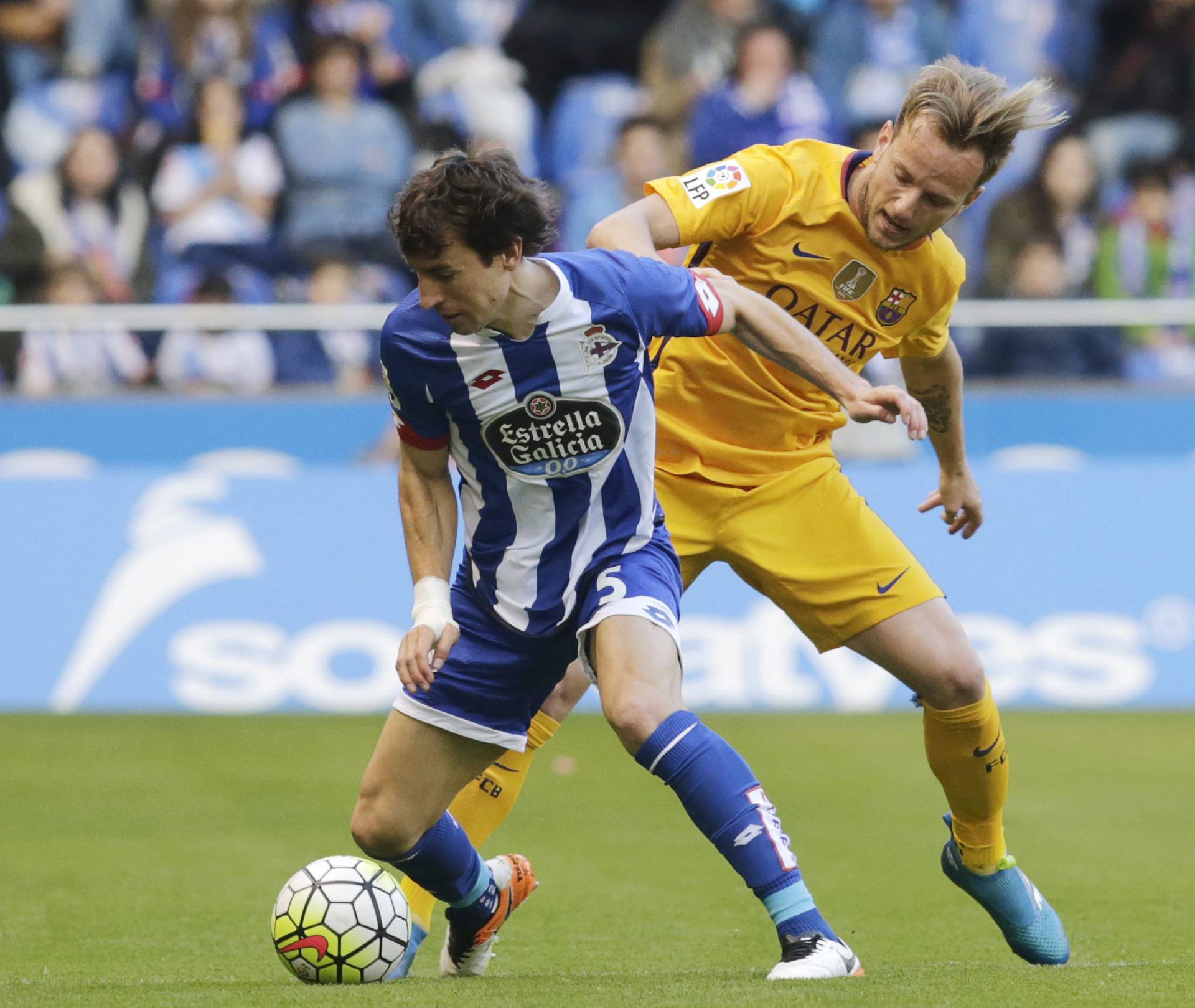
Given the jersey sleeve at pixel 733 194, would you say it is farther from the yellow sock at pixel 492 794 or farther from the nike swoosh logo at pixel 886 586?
the yellow sock at pixel 492 794

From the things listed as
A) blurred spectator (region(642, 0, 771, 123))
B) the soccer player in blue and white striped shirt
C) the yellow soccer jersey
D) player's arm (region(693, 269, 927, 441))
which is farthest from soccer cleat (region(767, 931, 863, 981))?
blurred spectator (region(642, 0, 771, 123))

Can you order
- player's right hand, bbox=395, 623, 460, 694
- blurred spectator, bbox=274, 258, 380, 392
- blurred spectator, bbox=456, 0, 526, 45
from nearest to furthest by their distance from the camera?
player's right hand, bbox=395, 623, 460, 694 → blurred spectator, bbox=274, 258, 380, 392 → blurred spectator, bbox=456, 0, 526, 45

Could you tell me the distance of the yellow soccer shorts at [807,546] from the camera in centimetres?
513

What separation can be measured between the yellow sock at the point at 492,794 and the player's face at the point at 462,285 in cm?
134

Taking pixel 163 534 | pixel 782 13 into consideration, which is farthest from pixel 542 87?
pixel 163 534

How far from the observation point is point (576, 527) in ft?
15.0

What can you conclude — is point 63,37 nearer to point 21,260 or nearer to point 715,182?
point 21,260

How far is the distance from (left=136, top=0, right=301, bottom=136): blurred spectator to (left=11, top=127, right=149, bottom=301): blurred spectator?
0.69 m

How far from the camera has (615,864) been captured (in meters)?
6.46

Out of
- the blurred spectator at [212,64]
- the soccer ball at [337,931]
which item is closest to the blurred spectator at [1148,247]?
the blurred spectator at [212,64]

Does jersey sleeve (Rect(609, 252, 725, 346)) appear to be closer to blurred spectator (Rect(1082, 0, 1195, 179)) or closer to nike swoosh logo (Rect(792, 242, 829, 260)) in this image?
nike swoosh logo (Rect(792, 242, 829, 260))

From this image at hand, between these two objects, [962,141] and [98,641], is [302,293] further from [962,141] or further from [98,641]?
[962,141]

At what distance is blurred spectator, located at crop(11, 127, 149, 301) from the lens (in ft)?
39.0

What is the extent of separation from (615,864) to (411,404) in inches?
98.5
